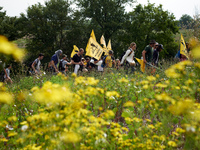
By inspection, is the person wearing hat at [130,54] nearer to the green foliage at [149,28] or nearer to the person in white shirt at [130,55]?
Result: the person in white shirt at [130,55]

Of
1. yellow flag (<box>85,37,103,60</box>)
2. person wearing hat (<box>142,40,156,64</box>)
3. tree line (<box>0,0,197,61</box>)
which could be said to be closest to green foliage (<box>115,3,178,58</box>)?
tree line (<box>0,0,197,61</box>)

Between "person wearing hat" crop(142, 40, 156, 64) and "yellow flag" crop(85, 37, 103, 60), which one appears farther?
"yellow flag" crop(85, 37, 103, 60)

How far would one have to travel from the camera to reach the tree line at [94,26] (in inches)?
993

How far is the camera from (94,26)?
26.6 m

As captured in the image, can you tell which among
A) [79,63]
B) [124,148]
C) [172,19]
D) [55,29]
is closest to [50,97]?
[124,148]

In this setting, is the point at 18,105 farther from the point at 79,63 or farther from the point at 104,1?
the point at 104,1

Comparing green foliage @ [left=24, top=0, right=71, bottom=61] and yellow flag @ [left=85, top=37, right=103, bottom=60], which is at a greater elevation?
green foliage @ [left=24, top=0, right=71, bottom=61]

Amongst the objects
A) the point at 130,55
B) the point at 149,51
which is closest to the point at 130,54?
the point at 130,55

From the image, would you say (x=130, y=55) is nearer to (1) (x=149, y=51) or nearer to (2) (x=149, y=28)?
(1) (x=149, y=51)

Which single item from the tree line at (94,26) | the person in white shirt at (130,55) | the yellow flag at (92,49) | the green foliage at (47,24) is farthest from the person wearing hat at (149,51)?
the green foliage at (47,24)

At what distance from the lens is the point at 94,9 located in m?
27.0

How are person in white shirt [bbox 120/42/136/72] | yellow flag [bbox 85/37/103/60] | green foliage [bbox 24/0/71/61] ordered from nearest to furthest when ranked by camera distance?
1. person in white shirt [bbox 120/42/136/72]
2. yellow flag [bbox 85/37/103/60]
3. green foliage [bbox 24/0/71/61]

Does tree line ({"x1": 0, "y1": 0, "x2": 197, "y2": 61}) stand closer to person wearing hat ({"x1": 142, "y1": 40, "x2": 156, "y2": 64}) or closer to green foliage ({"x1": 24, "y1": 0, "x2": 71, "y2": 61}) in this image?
green foliage ({"x1": 24, "y1": 0, "x2": 71, "y2": 61})

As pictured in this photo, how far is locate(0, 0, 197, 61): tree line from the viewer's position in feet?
82.7
